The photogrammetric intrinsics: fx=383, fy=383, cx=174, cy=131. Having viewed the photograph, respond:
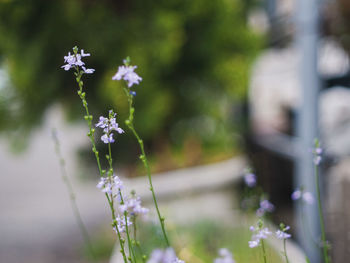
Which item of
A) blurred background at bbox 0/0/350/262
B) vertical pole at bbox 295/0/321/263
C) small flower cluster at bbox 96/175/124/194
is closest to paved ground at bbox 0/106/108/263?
blurred background at bbox 0/0/350/262

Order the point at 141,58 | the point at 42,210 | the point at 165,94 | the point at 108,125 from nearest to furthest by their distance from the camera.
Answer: the point at 108,125, the point at 141,58, the point at 165,94, the point at 42,210

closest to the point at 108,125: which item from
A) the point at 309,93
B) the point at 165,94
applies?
the point at 309,93

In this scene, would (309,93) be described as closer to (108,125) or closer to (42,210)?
(108,125)

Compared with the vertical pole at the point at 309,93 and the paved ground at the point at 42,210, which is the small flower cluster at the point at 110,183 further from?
the paved ground at the point at 42,210

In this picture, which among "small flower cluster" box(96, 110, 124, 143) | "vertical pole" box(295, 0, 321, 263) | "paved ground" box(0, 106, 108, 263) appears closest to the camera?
"small flower cluster" box(96, 110, 124, 143)

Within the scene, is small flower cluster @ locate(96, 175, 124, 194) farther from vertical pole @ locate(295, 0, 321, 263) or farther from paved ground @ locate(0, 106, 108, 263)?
paved ground @ locate(0, 106, 108, 263)

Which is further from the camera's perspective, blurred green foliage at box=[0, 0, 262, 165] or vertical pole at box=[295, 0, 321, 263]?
blurred green foliage at box=[0, 0, 262, 165]
